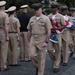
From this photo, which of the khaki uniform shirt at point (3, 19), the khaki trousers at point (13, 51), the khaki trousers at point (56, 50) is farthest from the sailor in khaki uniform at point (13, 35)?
the khaki trousers at point (56, 50)

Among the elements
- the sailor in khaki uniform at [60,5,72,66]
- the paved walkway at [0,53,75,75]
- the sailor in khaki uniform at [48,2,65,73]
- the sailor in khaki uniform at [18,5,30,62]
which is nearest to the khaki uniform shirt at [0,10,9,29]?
the sailor in khaki uniform at [48,2,65,73]

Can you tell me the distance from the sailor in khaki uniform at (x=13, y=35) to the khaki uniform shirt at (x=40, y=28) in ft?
6.51

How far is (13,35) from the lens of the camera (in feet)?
34.4

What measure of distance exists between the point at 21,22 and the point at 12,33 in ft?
3.15

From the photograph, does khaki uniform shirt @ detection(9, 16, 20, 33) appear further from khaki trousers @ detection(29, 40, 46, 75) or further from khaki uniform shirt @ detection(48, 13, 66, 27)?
khaki trousers @ detection(29, 40, 46, 75)

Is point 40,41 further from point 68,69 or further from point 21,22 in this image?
point 21,22

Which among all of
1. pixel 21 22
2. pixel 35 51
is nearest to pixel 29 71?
pixel 35 51

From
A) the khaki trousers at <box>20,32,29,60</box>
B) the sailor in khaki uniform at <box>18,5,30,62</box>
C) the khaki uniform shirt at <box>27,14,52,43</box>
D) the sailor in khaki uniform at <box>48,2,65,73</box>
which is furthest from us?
the khaki trousers at <box>20,32,29,60</box>

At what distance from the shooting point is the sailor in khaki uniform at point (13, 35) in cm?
1036

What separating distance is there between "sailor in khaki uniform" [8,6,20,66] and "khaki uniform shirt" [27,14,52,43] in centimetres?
198

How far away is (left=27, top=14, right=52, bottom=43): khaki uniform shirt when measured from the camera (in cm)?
834

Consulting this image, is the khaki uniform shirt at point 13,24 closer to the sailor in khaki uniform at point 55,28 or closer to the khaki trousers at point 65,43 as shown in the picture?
the sailor in khaki uniform at point 55,28

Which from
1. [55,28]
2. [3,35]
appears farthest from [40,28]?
[3,35]

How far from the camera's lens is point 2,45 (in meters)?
9.63
